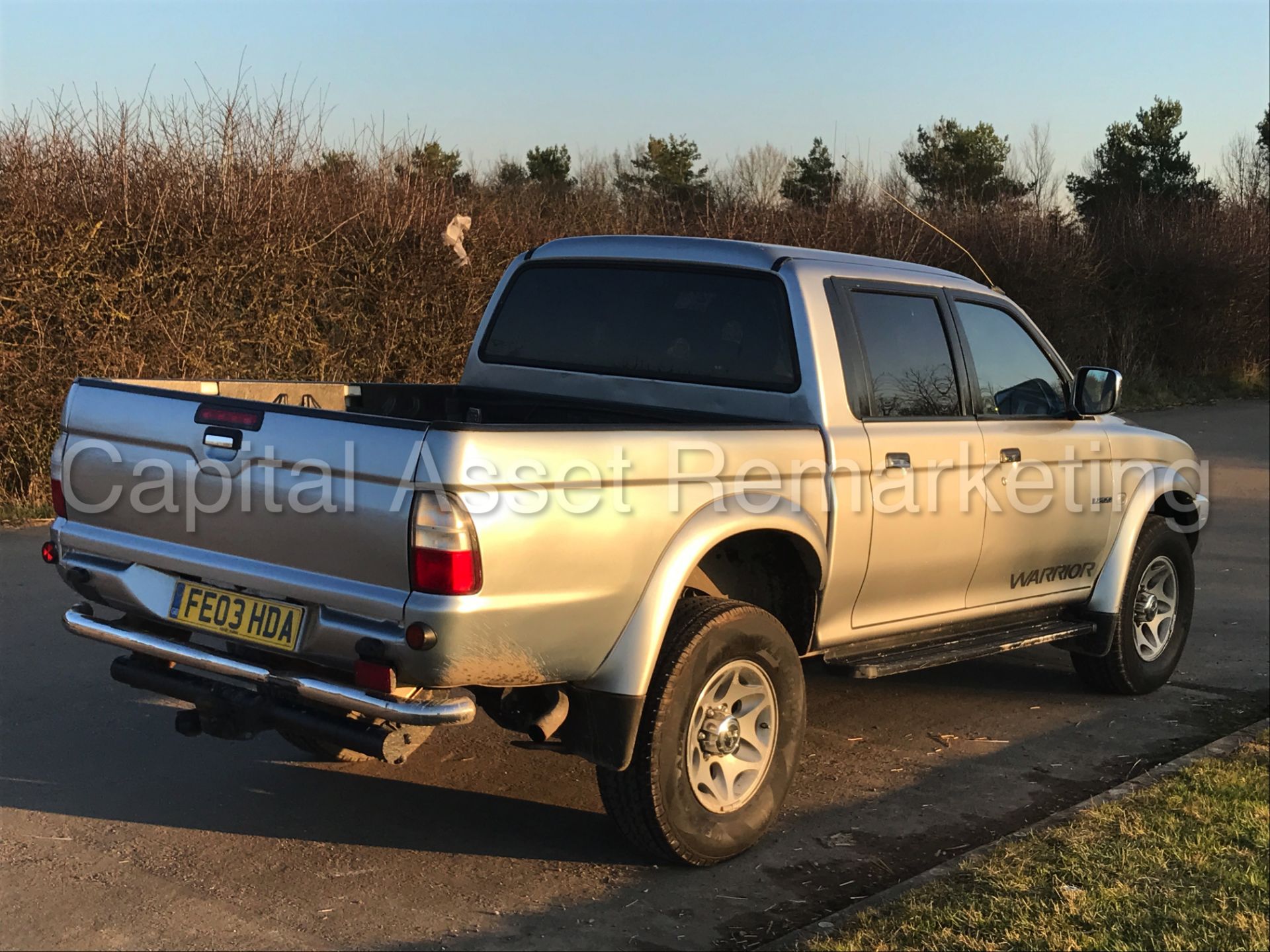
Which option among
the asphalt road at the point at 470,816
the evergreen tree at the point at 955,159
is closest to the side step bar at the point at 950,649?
the asphalt road at the point at 470,816

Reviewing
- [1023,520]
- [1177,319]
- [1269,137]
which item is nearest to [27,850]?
[1023,520]

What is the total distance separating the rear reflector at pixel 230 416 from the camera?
156 inches

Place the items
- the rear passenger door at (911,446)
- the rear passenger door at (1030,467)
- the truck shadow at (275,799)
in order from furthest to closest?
the rear passenger door at (1030,467) < the rear passenger door at (911,446) < the truck shadow at (275,799)

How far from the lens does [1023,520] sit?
5738 mm

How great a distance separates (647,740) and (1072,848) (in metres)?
1.47

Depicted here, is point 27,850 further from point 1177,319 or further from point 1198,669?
point 1177,319

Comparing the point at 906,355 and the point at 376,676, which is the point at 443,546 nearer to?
the point at 376,676

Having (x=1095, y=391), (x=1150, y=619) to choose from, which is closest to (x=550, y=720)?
(x=1095, y=391)

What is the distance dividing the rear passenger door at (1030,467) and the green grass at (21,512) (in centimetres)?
733

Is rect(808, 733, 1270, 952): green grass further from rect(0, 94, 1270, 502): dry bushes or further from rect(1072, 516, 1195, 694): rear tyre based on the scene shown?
rect(0, 94, 1270, 502): dry bushes

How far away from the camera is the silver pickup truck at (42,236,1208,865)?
3.71 metres

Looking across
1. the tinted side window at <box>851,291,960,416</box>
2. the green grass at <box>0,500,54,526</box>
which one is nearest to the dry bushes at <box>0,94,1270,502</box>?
the green grass at <box>0,500,54,526</box>

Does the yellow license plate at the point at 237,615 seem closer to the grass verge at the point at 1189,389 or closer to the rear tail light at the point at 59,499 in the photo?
the rear tail light at the point at 59,499

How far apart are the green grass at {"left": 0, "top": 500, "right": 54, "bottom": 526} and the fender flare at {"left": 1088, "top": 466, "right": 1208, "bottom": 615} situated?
7583 mm
